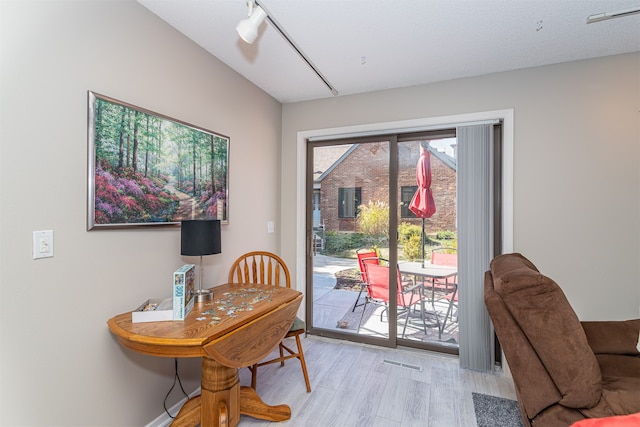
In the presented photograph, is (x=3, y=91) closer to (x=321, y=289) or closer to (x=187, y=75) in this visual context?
(x=187, y=75)

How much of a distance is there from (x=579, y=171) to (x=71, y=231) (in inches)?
126

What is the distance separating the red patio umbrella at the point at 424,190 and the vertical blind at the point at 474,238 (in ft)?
0.92

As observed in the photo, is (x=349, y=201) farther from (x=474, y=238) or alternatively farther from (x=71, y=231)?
(x=71, y=231)

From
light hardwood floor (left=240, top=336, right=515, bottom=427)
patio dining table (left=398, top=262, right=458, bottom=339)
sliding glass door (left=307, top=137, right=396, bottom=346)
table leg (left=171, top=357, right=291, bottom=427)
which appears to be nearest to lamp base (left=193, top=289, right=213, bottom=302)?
table leg (left=171, top=357, right=291, bottom=427)

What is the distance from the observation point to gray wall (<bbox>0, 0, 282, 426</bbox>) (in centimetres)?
118

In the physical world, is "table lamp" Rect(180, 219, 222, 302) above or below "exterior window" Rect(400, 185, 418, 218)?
below

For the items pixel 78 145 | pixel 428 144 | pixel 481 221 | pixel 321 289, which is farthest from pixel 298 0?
pixel 321 289

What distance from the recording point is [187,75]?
1.98 meters

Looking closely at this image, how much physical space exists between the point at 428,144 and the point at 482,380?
78.9 inches

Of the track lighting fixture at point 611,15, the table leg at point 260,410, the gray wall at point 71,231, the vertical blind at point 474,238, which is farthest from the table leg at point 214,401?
the track lighting fixture at point 611,15

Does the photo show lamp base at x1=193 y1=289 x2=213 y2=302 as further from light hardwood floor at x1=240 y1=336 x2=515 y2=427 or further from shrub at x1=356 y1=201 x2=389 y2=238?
shrub at x1=356 y1=201 x2=389 y2=238

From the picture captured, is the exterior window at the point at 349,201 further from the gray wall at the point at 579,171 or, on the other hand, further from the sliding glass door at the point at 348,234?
the gray wall at the point at 579,171

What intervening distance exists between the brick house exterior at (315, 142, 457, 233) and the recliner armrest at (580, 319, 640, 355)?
1.14 metres

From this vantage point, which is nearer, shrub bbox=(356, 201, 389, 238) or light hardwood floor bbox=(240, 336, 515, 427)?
light hardwood floor bbox=(240, 336, 515, 427)
